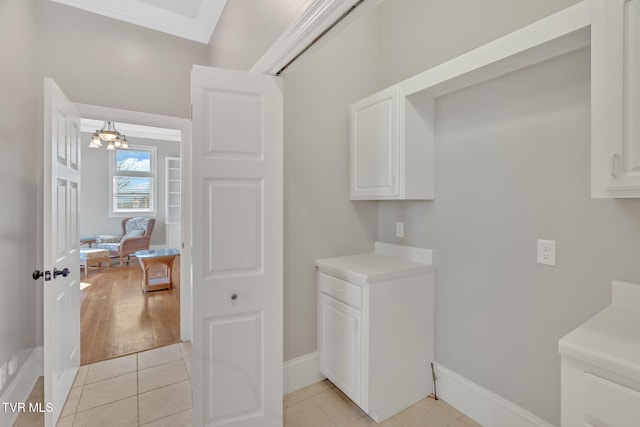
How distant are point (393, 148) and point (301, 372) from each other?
1757 millimetres

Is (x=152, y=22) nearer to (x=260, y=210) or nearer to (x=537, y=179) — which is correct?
(x=260, y=210)

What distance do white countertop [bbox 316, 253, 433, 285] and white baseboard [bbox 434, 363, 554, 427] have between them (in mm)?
748

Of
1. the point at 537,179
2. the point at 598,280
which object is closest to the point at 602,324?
the point at 598,280

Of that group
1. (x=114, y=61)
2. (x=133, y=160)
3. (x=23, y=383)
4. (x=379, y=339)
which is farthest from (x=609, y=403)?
(x=133, y=160)

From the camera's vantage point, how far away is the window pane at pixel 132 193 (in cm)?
718

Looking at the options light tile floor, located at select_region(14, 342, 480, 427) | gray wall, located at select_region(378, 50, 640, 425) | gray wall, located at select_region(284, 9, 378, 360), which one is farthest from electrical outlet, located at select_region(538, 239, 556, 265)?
gray wall, located at select_region(284, 9, 378, 360)

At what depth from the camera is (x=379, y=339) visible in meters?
1.90

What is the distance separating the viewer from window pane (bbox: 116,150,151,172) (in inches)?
284

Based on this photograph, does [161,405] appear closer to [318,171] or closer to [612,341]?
[318,171]

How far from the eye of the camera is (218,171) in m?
1.66

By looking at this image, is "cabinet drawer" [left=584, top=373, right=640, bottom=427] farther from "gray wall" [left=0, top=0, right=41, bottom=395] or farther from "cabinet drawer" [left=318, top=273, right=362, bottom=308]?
"gray wall" [left=0, top=0, right=41, bottom=395]

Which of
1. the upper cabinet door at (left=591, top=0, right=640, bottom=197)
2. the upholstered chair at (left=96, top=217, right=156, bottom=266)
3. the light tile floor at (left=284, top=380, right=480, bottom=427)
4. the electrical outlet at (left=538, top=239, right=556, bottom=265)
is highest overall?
the upper cabinet door at (left=591, top=0, right=640, bottom=197)

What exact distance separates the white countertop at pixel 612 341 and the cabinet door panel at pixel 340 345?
3.70 ft

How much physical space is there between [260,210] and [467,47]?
1659 millimetres
